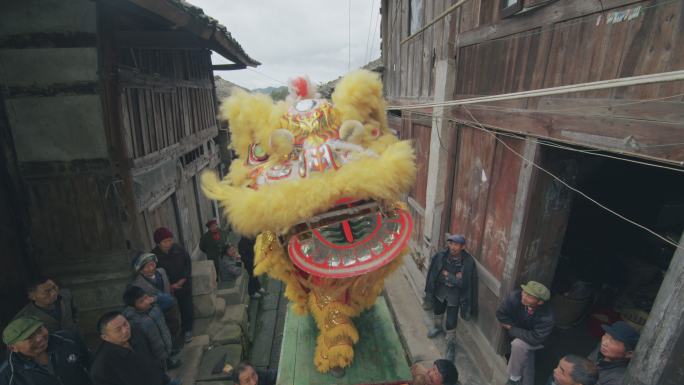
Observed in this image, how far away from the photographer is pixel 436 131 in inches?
195

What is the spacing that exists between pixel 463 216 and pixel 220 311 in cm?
413

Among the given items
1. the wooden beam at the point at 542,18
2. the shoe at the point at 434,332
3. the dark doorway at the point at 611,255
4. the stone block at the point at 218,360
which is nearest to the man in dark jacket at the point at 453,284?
the shoe at the point at 434,332

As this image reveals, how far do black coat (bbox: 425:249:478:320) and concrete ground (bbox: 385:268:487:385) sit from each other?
26.6 inches

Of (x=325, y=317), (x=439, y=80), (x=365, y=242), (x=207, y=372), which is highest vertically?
(x=439, y=80)

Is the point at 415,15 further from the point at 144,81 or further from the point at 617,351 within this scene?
the point at 617,351

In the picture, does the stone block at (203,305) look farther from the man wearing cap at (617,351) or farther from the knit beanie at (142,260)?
the man wearing cap at (617,351)

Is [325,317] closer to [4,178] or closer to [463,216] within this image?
[463,216]

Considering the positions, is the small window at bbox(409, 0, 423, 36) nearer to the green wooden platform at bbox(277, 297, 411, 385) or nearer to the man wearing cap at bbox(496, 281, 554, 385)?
the man wearing cap at bbox(496, 281, 554, 385)

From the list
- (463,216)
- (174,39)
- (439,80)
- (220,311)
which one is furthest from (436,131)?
(220,311)

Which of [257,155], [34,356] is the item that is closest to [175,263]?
[34,356]

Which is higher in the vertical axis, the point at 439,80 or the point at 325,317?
the point at 439,80

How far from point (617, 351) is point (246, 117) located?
3.52 metres

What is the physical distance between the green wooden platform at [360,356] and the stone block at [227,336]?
5.49 feet

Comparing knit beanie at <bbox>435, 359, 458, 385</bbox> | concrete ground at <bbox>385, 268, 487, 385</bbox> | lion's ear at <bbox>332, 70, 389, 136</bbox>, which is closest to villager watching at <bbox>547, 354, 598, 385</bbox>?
knit beanie at <bbox>435, 359, 458, 385</bbox>
